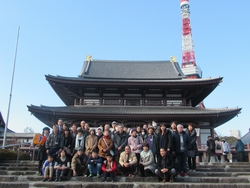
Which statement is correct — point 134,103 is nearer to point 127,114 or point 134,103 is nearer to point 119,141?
point 127,114

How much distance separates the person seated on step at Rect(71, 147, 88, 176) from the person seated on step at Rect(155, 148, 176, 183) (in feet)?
8.52

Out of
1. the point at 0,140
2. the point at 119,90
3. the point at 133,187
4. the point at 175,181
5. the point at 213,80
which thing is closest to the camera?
the point at 133,187

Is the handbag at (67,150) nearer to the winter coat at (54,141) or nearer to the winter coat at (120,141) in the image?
the winter coat at (54,141)

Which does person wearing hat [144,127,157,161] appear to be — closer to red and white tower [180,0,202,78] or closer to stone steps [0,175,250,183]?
stone steps [0,175,250,183]

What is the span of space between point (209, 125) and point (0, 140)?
79.3 ft

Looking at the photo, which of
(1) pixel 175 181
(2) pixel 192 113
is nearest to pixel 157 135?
(1) pixel 175 181

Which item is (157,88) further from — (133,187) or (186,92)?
(133,187)

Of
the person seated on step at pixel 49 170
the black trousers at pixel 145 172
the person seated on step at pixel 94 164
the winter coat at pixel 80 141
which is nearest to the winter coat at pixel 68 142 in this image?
the winter coat at pixel 80 141

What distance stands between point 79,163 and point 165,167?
302cm

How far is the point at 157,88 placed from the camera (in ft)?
63.9

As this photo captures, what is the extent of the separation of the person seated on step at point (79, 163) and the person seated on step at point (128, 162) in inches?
50.5

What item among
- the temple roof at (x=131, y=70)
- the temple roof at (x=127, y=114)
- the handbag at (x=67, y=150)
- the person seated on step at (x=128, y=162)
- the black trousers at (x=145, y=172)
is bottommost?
the black trousers at (x=145, y=172)

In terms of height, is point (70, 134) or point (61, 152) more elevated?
point (70, 134)

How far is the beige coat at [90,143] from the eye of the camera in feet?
26.9
